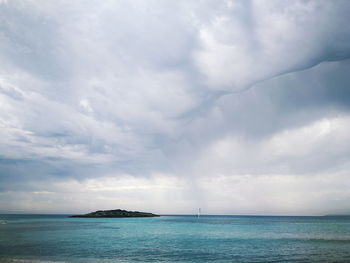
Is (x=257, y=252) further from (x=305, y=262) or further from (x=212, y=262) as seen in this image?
(x=212, y=262)

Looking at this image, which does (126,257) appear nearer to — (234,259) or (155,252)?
(155,252)

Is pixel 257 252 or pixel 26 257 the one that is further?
pixel 257 252

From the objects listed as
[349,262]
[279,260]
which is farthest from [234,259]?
[349,262]

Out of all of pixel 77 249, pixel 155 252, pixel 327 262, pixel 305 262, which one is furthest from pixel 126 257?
pixel 327 262

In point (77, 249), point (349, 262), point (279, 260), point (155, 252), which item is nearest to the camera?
point (349, 262)

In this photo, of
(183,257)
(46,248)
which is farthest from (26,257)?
(183,257)

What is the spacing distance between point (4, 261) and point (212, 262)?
84.1 ft

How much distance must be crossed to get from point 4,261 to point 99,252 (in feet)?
40.3

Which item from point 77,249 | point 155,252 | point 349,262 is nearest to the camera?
point 349,262

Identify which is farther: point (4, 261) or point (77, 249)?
point (77, 249)

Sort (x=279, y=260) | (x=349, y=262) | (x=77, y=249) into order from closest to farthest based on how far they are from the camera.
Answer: (x=349, y=262) < (x=279, y=260) < (x=77, y=249)

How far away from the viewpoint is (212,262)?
3197cm

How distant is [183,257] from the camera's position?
1369 inches

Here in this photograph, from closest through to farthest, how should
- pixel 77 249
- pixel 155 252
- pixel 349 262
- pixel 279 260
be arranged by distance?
pixel 349 262
pixel 279 260
pixel 155 252
pixel 77 249
